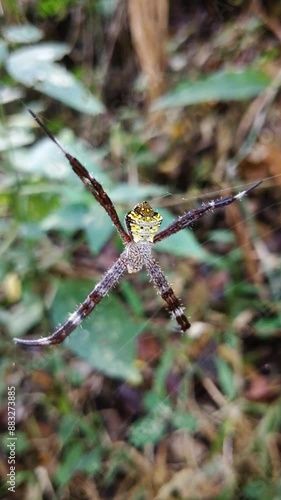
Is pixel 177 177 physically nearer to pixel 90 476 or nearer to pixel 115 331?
pixel 115 331

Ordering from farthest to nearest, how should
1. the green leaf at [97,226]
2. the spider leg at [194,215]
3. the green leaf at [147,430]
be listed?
the green leaf at [147,430] < the green leaf at [97,226] < the spider leg at [194,215]

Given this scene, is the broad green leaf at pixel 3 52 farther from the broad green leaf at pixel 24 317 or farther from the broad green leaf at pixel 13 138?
the broad green leaf at pixel 24 317

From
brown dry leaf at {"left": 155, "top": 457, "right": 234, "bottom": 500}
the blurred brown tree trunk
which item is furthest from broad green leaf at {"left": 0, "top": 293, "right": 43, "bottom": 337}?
the blurred brown tree trunk

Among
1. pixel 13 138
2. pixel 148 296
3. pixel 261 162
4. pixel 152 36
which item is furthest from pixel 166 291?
pixel 152 36

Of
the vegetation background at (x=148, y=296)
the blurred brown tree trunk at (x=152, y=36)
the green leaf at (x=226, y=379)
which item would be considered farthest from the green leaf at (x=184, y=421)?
the blurred brown tree trunk at (x=152, y=36)

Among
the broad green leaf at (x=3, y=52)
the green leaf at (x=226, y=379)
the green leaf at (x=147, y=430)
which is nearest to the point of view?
the broad green leaf at (x=3, y=52)

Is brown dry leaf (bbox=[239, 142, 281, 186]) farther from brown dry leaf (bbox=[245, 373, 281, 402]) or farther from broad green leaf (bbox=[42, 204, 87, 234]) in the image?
broad green leaf (bbox=[42, 204, 87, 234])

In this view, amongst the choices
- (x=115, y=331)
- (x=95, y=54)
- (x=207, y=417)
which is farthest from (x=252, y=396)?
(x=95, y=54)
